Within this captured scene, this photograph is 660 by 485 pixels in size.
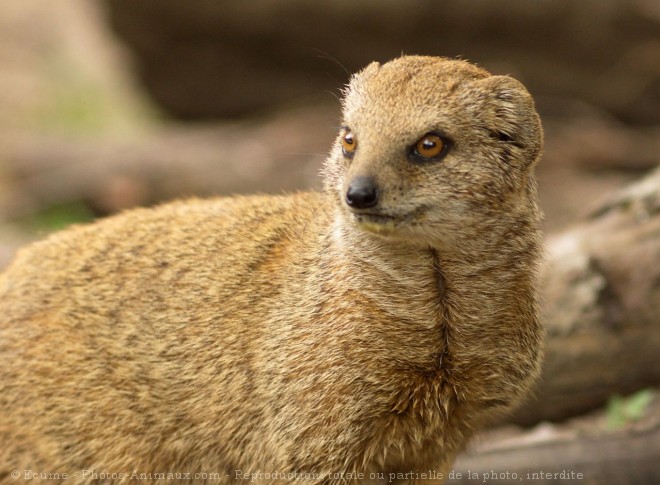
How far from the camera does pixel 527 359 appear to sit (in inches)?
166

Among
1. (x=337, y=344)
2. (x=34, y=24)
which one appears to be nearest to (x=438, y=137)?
(x=337, y=344)

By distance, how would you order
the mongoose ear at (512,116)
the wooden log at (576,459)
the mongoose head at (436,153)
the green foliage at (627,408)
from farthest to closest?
1. the green foliage at (627,408)
2. the wooden log at (576,459)
3. the mongoose ear at (512,116)
4. the mongoose head at (436,153)

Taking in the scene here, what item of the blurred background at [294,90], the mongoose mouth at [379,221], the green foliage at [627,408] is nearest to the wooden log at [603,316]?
the green foliage at [627,408]

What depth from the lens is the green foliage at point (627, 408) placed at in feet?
17.9

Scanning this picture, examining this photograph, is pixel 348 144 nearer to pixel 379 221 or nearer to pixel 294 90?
pixel 379 221

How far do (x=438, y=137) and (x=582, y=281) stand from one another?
2306 millimetres

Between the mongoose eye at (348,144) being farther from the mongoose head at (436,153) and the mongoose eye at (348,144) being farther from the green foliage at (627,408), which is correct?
the green foliage at (627,408)

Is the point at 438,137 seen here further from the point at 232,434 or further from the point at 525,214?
the point at 232,434

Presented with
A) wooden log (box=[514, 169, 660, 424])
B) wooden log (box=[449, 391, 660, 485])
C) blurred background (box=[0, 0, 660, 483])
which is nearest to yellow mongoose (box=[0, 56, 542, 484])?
wooden log (box=[449, 391, 660, 485])

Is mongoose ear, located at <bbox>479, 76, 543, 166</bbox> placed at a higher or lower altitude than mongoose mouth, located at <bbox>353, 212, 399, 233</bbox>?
higher

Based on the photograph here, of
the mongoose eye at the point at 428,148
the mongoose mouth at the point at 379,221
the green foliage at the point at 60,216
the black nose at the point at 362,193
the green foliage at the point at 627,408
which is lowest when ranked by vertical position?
the green foliage at the point at 627,408

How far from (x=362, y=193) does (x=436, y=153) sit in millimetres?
435

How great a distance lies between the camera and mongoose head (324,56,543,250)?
3.72 meters

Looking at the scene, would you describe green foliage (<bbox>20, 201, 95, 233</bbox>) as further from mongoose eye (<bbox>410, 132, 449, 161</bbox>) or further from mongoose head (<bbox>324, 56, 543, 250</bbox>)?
mongoose eye (<bbox>410, 132, 449, 161</bbox>)
